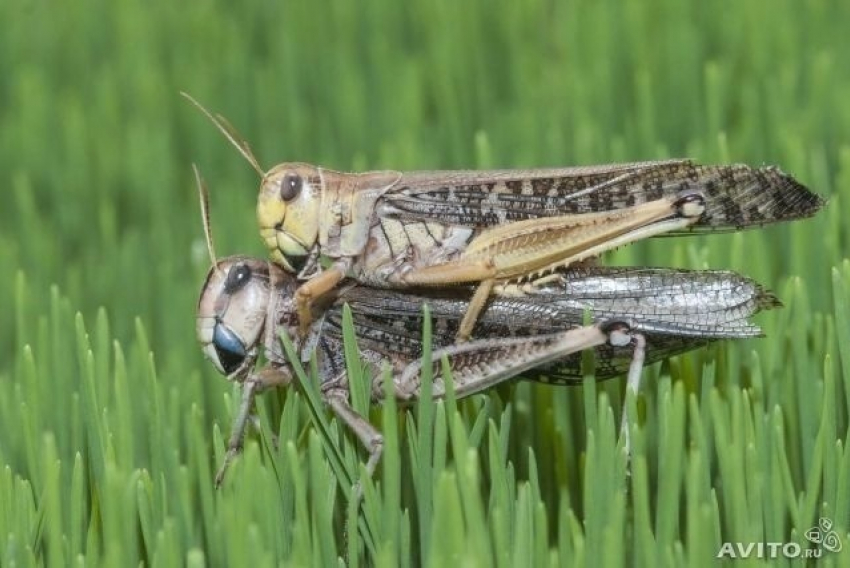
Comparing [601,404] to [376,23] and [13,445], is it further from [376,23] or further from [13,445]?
[376,23]

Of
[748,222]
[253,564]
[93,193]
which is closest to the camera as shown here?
[253,564]

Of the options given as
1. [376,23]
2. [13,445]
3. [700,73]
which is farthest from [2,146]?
[700,73]

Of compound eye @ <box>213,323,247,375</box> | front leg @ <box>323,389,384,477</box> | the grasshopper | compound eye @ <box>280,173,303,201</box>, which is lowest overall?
front leg @ <box>323,389,384,477</box>

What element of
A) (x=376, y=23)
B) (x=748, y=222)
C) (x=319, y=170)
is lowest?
(x=748, y=222)

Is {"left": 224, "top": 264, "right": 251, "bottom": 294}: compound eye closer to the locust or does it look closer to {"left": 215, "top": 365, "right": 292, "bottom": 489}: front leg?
the locust

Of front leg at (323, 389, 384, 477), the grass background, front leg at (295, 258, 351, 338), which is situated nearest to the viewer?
the grass background

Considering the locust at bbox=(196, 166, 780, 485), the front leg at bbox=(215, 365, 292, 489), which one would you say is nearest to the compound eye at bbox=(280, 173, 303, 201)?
the locust at bbox=(196, 166, 780, 485)

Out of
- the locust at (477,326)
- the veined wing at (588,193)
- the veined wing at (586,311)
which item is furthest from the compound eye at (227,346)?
the veined wing at (588,193)
